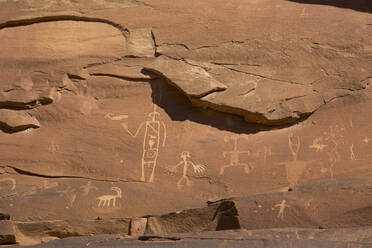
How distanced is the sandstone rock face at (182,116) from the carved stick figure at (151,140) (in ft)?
0.05

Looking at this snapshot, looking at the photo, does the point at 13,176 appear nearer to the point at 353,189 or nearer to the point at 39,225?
the point at 39,225

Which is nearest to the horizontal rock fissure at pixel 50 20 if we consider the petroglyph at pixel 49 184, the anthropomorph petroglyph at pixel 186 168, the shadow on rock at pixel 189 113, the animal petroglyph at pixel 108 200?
the shadow on rock at pixel 189 113

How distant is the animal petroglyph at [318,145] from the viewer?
5.16 m

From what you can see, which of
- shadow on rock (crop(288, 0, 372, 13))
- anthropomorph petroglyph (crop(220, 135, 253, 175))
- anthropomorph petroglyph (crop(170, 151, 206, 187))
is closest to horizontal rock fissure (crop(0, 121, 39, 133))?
anthropomorph petroglyph (crop(170, 151, 206, 187))

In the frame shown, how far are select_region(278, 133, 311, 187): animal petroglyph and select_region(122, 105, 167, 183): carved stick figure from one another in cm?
125

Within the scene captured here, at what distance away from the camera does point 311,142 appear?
5.23 metres

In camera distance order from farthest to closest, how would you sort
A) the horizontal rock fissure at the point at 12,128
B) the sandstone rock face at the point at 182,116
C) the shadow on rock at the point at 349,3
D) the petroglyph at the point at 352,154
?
the shadow on rock at the point at 349,3 < the horizontal rock fissure at the point at 12,128 < the petroglyph at the point at 352,154 < the sandstone rock face at the point at 182,116

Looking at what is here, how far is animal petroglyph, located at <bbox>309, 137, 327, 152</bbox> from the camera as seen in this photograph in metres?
5.16

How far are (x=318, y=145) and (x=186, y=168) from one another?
50.7 inches

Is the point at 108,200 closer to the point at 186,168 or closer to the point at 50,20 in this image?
the point at 186,168

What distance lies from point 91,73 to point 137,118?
810mm

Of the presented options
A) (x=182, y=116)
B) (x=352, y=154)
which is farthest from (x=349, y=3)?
(x=182, y=116)

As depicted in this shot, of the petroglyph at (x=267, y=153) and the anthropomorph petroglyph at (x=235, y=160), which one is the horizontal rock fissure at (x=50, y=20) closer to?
the anthropomorph petroglyph at (x=235, y=160)

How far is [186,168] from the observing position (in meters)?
5.30
